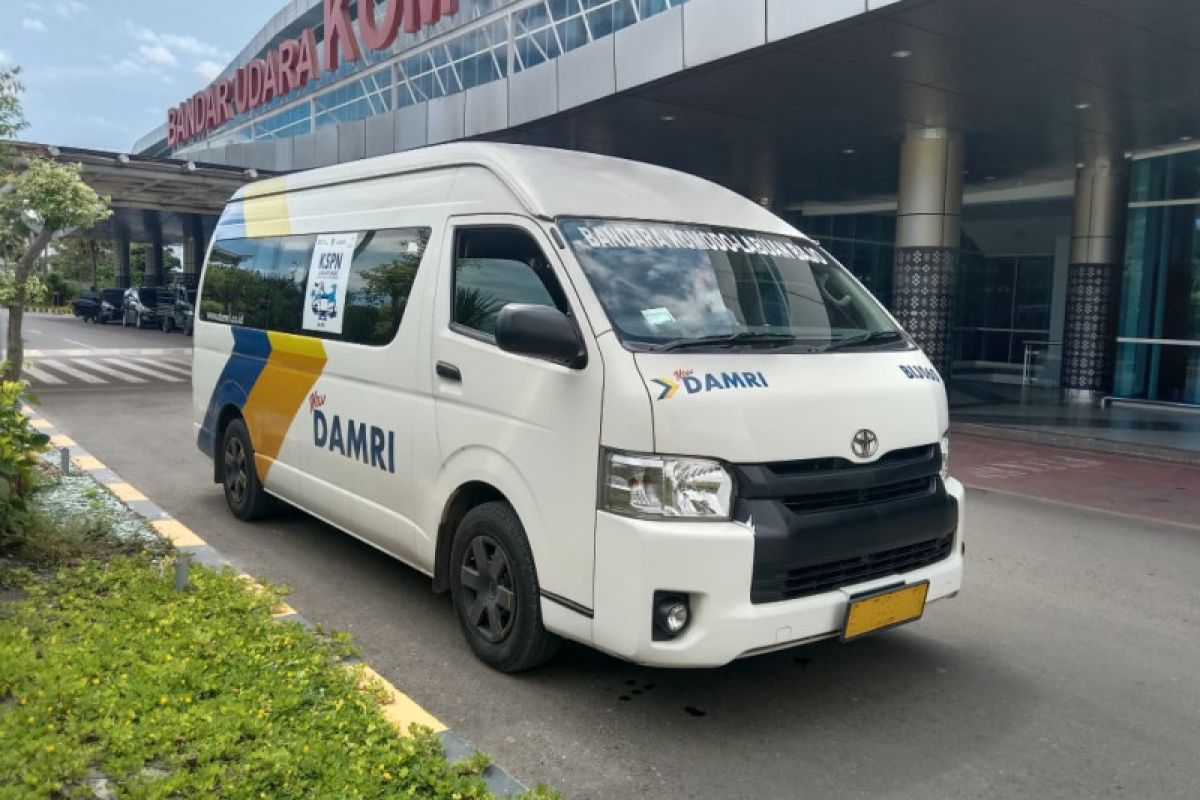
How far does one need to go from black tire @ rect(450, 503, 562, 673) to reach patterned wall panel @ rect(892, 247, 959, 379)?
13836 millimetres

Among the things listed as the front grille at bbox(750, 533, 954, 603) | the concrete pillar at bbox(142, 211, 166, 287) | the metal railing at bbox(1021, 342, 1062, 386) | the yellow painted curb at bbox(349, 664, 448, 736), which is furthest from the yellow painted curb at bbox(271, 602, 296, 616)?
the concrete pillar at bbox(142, 211, 166, 287)

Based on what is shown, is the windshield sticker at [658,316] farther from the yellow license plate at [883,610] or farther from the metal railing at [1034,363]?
the metal railing at [1034,363]

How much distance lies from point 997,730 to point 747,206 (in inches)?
110

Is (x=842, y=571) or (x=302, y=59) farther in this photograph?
(x=302, y=59)

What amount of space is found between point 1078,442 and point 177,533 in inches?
443

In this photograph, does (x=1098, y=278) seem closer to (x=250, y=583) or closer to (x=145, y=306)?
(x=250, y=583)

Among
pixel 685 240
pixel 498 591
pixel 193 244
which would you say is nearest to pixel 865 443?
pixel 685 240

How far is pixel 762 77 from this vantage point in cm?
1320

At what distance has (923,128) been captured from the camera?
53.0 feet

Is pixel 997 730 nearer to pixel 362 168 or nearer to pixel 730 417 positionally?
pixel 730 417

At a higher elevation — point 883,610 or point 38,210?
point 38,210

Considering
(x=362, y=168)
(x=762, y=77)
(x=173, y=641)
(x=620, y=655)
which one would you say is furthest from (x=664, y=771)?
(x=762, y=77)

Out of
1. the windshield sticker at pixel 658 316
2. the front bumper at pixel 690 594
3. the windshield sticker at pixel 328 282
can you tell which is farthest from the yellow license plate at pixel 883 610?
the windshield sticker at pixel 328 282

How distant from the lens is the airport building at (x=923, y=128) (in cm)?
1148
